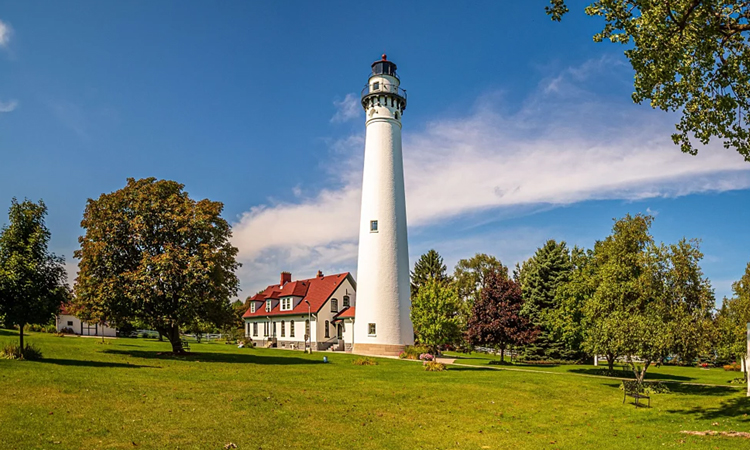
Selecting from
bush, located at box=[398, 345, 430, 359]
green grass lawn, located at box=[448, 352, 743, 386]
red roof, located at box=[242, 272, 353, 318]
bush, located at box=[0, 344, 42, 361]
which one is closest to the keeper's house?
red roof, located at box=[242, 272, 353, 318]

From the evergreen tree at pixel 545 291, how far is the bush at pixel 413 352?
34.0 feet

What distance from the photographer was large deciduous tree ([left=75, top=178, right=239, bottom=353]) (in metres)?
27.6

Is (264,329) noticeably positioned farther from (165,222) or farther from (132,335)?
(165,222)

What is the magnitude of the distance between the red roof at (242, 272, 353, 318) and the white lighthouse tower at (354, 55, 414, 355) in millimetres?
10517

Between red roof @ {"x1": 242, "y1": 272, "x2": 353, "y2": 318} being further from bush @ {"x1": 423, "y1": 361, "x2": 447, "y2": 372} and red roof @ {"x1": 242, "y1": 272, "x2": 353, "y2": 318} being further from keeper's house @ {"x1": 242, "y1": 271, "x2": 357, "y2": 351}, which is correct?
bush @ {"x1": 423, "y1": 361, "x2": 447, "y2": 372}

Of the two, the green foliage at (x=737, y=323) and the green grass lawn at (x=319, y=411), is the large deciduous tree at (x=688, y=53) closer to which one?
the green grass lawn at (x=319, y=411)

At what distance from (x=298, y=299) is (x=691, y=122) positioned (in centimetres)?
4668

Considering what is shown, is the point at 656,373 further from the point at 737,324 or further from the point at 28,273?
the point at 28,273

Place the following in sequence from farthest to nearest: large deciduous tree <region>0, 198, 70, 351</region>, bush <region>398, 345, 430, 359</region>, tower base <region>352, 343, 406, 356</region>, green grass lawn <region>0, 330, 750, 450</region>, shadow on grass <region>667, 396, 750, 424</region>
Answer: tower base <region>352, 343, 406, 356</region>, bush <region>398, 345, 430, 359</region>, large deciduous tree <region>0, 198, 70, 351</region>, shadow on grass <region>667, 396, 750, 424</region>, green grass lawn <region>0, 330, 750, 450</region>

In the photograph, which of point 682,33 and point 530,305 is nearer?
point 682,33

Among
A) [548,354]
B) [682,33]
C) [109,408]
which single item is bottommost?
[548,354]

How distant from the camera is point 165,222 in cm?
2983

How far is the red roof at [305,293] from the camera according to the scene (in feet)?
176

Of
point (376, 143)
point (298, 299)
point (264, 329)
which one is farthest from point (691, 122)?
point (264, 329)
